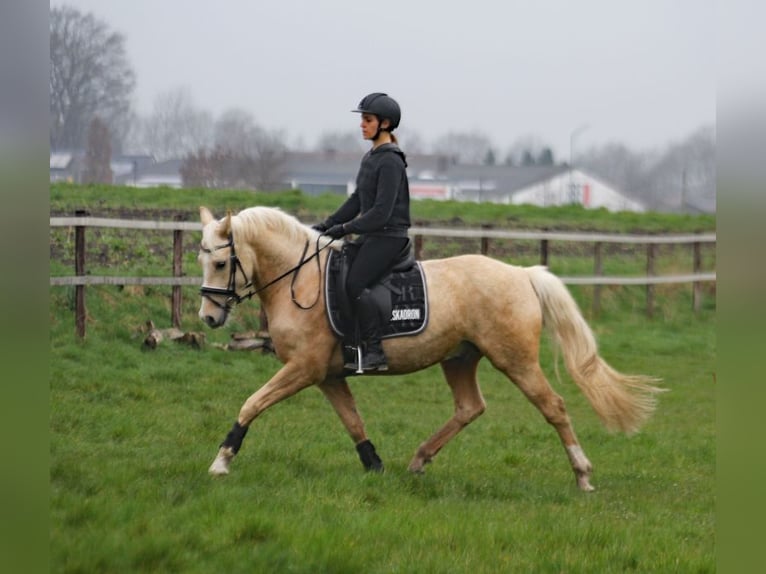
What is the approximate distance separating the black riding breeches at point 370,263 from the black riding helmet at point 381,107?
0.86 m

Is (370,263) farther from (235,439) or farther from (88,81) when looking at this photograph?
(88,81)

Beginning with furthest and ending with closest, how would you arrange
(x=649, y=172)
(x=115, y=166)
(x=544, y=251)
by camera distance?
(x=649, y=172) < (x=544, y=251) < (x=115, y=166)

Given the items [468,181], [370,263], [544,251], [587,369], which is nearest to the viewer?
[370,263]

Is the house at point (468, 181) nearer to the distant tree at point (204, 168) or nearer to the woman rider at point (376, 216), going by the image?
the woman rider at point (376, 216)

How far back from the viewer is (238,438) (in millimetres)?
7039

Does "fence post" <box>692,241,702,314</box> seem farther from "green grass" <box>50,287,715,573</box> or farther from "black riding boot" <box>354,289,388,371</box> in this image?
"black riding boot" <box>354,289,388,371</box>

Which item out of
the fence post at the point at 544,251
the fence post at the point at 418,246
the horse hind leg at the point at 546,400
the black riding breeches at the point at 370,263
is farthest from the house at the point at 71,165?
the fence post at the point at 544,251

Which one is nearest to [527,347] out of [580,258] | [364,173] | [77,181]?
[364,173]

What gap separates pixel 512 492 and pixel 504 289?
1568 millimetres

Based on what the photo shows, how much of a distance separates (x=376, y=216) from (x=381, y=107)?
0.78 metres

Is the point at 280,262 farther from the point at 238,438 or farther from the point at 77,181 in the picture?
the point at 77,181

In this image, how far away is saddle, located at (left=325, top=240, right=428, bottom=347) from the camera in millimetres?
7508

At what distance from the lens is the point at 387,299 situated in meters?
7.54

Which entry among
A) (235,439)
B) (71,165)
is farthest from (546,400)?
(71,165)
